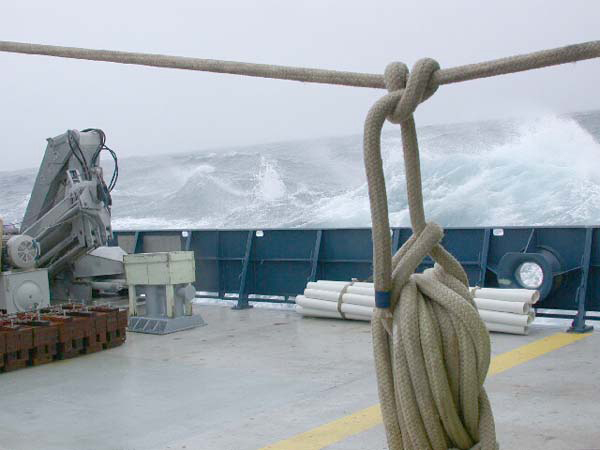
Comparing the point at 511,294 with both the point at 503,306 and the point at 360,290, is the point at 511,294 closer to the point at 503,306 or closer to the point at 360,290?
the point at 503,306

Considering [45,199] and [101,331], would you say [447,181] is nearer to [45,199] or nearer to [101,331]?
[45,199]

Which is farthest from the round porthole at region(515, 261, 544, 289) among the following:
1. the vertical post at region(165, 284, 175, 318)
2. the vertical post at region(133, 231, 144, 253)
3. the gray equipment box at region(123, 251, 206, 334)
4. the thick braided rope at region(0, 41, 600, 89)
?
the thick braided rope at region(0, 41, 600, 89)

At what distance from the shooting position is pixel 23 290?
31.4ft

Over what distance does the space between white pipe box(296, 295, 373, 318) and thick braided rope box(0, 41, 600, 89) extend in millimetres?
6979

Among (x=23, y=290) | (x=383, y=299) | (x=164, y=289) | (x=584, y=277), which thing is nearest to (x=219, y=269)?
(x=164, y=289)

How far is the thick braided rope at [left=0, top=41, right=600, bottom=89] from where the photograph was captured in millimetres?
1815

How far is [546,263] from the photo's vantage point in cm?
880

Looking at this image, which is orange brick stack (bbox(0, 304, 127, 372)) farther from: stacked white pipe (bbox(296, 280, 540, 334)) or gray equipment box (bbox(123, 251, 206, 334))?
stacked white pipe (bbox(296, 280, 540, 334))

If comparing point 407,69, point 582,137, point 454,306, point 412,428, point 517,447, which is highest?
point 582,137

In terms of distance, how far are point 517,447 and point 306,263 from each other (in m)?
6.63

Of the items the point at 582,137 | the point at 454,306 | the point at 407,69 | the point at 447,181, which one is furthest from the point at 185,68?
the point at 582,137

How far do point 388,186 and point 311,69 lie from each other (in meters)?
28.5

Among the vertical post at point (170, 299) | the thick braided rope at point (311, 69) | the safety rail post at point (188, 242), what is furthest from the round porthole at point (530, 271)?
the thick braided rope at point (311, 69)

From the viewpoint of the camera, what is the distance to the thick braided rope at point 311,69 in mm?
1815
